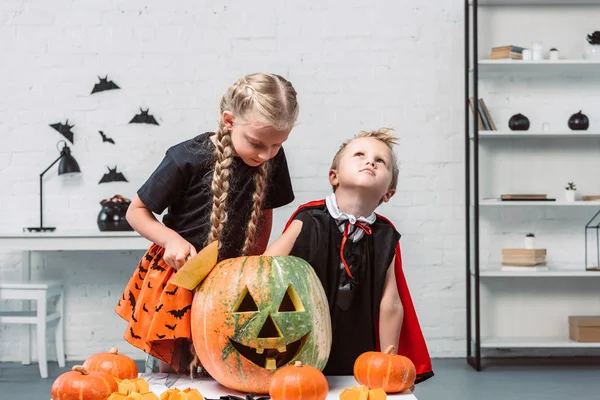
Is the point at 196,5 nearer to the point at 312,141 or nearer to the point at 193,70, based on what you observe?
the point at 193,70

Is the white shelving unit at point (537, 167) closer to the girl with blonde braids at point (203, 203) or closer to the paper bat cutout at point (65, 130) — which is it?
the paper bat cutout at point (65, 130)

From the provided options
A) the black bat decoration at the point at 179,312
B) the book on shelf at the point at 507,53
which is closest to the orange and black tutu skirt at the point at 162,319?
the black bat decoration at the point at 179,312

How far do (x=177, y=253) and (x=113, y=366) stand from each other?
0.21 meters

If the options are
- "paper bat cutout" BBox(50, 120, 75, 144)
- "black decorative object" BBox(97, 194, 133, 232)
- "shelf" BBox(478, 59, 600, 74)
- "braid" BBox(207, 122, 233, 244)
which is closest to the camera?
"braid" BBox(207, 122, 233, 244)

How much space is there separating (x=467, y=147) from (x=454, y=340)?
3.78 ft

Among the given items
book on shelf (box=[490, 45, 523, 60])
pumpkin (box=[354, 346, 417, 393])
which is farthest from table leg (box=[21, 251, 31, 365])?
pumpkin (box=[354, 346, 417, 393])

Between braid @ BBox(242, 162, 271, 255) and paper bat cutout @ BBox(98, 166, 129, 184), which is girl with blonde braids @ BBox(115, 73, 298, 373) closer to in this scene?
braid @ BBox(242, 162, 271, 255)

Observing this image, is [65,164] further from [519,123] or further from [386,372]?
[386,372]

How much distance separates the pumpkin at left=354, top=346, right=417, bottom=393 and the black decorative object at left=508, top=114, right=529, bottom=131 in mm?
3053

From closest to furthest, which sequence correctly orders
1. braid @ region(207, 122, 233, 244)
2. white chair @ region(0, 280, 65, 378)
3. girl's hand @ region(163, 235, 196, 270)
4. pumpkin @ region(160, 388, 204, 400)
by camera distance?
pumpkin @ region(160, 388, 204, 400), girl's hand @ region(163, 235, 196, 270), braid @ region(207, 122, 233, 244), white chair @ region(0, 280, 65, 378)

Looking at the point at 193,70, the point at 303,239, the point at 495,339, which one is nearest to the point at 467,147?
the point at 495,339

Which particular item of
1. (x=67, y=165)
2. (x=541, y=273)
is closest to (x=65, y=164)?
(x=67, y=165)

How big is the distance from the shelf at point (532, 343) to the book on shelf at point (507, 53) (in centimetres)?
159

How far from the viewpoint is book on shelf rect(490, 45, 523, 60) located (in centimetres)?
384
